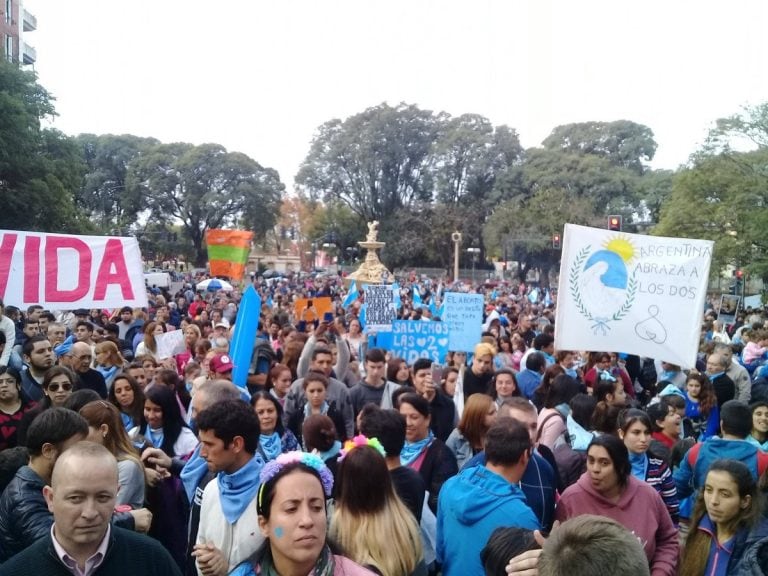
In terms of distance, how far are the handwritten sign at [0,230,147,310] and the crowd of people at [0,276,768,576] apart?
83.5 inches

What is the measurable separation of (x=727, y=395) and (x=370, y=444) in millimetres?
5689

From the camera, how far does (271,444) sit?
5051 millimetres

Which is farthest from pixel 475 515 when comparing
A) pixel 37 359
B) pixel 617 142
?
pixel 617 142

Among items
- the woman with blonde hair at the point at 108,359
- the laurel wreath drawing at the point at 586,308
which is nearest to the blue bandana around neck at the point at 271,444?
the woman with blonde hair at the point at 108,359

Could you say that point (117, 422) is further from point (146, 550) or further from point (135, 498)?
point (146, 550)

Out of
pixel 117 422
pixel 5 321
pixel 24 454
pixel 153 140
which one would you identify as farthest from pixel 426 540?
pixel 153 140

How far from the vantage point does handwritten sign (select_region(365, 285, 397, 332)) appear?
1085cm

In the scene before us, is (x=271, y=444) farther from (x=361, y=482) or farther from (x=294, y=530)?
(x=294, y=530)

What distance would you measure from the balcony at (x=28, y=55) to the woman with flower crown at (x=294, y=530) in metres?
58.0

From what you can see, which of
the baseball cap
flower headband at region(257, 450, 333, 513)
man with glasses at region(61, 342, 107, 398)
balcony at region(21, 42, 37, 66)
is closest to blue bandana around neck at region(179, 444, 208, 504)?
flower headband at region(257, 450, 333, 513)

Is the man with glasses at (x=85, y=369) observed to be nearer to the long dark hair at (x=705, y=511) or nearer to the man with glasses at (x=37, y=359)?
the man with glasses at (x=37, y=359)

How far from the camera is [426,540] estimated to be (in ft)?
12.8

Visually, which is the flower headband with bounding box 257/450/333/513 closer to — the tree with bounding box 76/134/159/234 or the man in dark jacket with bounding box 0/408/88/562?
the man in dark jacket with bounding box 0/408/88/562

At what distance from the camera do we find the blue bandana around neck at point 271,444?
16.2ft
